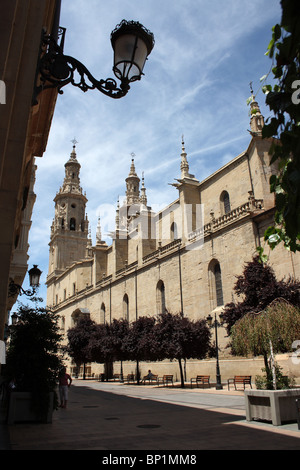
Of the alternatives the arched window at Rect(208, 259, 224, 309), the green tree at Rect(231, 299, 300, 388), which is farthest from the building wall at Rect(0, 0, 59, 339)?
the arched window at Rect(208, 259, 224, 309)

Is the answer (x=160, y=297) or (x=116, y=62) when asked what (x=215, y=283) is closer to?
(x=160, y=297)

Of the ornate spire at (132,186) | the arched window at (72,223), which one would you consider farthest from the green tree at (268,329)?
the ornate spire at (132,186)

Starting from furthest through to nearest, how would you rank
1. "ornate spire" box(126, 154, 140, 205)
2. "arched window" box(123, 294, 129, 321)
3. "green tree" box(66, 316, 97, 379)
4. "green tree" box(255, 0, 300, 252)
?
"ornate spire" box(126, 154, 140, 205), "arched window" box(123, 294, 129, 321), "green tree" box(66, 316, 97, 379), "green tree" box(255, 0, 300, 252)

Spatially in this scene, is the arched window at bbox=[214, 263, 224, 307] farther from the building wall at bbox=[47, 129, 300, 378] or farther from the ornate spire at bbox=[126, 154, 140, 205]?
the ornate spire at bbox=[126, 154, 140, 205]

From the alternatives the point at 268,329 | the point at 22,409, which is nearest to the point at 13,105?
the point at 22,409

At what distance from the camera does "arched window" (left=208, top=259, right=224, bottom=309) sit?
25641 mm

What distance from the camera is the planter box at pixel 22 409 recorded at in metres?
9.84

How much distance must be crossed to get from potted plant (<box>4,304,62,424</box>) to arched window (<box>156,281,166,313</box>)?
2141cm

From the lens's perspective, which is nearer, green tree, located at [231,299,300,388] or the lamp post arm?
the lamp post arm

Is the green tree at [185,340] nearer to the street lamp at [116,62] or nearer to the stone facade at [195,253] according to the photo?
the stone facade at [195,253]

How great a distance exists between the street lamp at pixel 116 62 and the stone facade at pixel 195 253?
17.2 m
